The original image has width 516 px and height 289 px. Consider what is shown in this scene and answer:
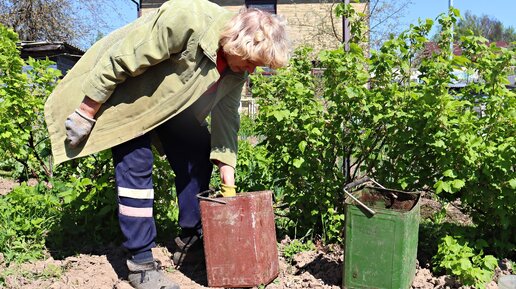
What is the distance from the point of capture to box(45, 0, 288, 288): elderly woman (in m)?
2.42

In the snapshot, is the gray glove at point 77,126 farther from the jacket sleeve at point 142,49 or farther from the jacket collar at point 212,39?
the jacket collar at point 212,39

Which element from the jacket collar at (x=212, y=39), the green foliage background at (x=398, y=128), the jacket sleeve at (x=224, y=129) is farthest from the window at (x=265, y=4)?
the jacket collar at (x=212, y=39)

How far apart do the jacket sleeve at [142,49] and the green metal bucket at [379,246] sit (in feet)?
3.84

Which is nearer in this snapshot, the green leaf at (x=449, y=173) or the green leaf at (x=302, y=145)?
the green leaf at (x=449, y=173)

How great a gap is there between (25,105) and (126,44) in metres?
1.74

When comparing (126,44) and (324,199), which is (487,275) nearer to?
(324,199)

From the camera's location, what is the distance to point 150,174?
8.99 feet

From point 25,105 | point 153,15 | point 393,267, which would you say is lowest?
point 393,267

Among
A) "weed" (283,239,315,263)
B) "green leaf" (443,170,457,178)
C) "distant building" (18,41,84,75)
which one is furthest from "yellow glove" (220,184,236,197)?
"distant building" (18,41,84,75)

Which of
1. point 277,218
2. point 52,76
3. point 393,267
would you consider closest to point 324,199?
point 277,218

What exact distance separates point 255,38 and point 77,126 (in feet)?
3.19

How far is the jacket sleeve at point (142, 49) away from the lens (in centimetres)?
240

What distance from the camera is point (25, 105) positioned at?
3.80m

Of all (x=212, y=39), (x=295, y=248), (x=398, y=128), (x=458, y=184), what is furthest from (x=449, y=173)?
(x=212, y=39)
